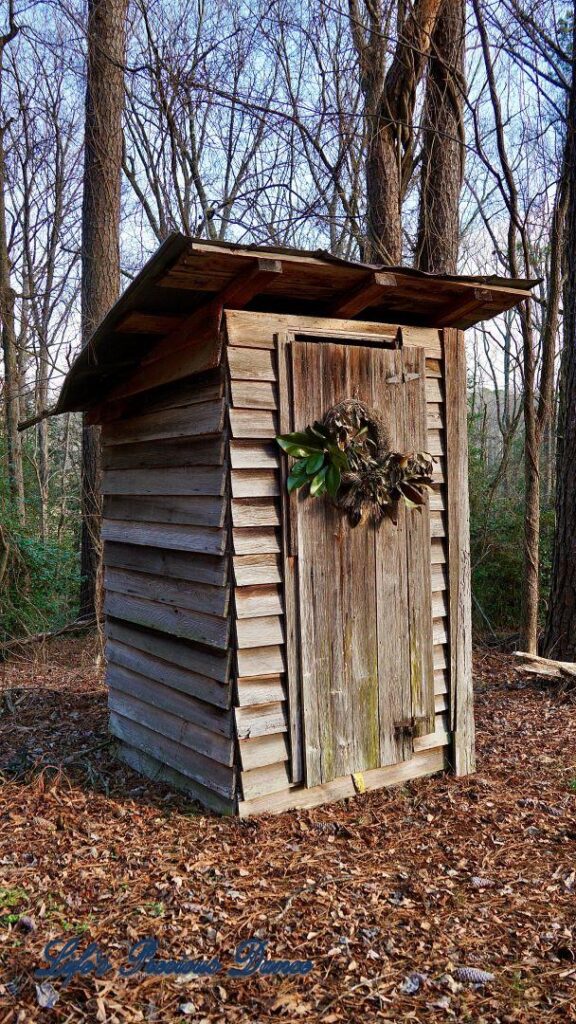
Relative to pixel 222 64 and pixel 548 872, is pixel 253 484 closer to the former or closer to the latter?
pixel 548 872

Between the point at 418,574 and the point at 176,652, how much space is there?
62.9 inches

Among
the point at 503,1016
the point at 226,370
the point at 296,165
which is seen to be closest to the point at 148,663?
the point at 226,370

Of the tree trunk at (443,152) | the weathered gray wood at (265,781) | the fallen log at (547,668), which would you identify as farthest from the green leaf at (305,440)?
the tree trunk at (443,152)

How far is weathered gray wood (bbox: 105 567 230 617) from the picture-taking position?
4.08 m

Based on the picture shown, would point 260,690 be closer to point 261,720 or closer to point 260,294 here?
point 261,720

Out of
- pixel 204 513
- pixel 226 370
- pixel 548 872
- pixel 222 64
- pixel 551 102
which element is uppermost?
pixel 222 64

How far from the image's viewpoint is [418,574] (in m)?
4.65

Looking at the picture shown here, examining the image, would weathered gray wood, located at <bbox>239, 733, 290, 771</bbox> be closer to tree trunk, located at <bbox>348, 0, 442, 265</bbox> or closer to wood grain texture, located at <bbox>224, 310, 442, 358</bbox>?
wood grain texture, located at <bbox>224, 310, 442, 358</bbox>

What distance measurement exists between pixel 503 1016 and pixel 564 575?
16.3 ft

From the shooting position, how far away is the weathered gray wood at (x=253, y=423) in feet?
13.0

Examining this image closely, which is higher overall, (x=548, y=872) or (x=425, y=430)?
(x=425, y=430)

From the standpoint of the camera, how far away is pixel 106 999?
269 cm

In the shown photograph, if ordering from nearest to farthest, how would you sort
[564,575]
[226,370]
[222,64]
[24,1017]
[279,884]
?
[24,1017] → [279,884] → [226,370] → [564,575] → [222,64]

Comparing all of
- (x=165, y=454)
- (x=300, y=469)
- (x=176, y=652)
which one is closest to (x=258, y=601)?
(x=300, y=469)
